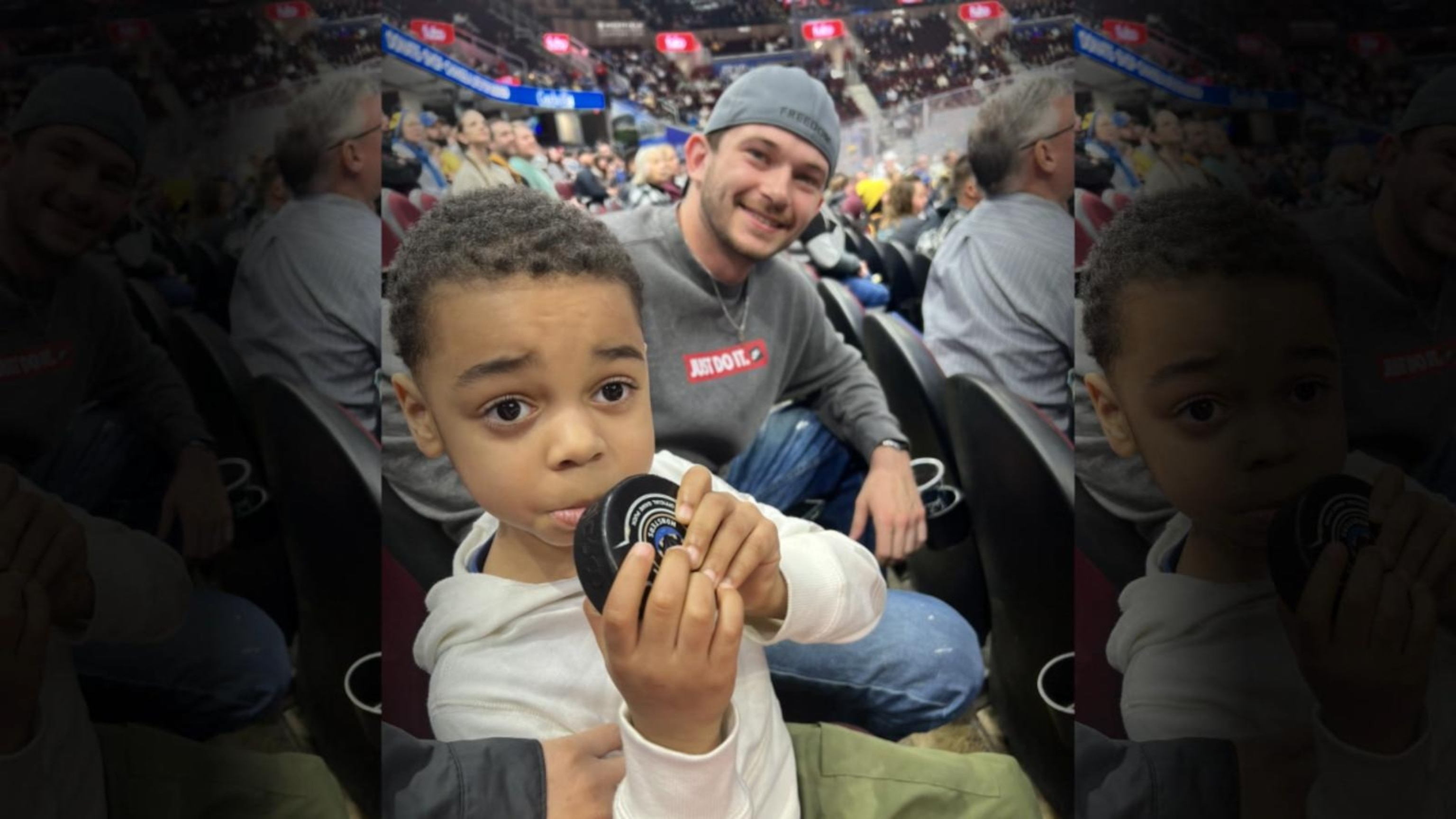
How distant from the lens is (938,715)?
1.65 m

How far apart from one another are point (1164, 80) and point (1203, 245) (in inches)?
10.2

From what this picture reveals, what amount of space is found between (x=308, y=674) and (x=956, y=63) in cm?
135

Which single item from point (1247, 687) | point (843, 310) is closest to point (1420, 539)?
point (1247, 687)

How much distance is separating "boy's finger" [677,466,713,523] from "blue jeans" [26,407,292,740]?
2.19ft

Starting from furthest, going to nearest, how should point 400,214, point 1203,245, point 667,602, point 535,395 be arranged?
point 1203,245 < point 400,214 < point 535,395 < point 667,602

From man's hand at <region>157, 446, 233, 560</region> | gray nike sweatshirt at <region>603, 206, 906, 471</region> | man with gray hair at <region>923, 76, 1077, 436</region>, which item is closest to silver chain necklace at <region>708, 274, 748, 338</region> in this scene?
gray nike sweatshirt at <region>603, 206, 906, 471</region>

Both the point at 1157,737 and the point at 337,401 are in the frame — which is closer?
the point at 337,401

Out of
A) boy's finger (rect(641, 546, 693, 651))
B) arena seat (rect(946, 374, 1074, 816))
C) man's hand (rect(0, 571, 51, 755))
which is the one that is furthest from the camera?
arena seat (rect(946, 374, 1074, 816))

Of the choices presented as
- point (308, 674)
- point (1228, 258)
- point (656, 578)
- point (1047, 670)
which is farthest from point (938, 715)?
point (308, 674)

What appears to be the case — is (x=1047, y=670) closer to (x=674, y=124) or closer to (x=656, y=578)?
(x=656, y=578)

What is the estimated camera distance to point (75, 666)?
1463 millimetres

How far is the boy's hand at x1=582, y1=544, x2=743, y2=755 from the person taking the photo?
50.4 inches

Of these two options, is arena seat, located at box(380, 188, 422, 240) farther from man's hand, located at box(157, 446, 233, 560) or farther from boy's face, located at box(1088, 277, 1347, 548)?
boy's face, located at box(1088, 277, 1347, 548)

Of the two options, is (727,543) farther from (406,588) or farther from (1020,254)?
(1020,254)
